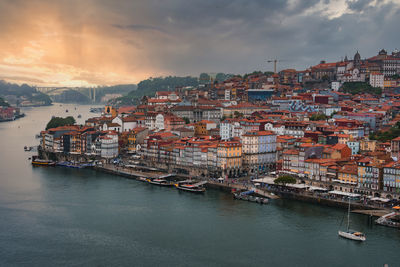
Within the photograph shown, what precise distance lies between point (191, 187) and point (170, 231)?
6788 millimetres

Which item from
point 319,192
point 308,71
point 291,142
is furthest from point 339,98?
point 319,192

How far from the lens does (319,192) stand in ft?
73.4

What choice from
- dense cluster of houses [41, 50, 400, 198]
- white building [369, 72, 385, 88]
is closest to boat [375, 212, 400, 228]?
dense cluster of houses [41, 50, 400, 198]

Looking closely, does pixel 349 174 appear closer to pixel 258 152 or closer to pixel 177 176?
pixel 258 152

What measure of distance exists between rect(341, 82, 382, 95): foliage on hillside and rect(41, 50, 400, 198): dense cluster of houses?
89 cm

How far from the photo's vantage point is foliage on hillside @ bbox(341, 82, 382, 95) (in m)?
44.5

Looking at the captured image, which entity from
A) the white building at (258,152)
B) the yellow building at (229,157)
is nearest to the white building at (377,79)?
the white building at (258,152)

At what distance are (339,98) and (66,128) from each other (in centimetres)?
2292

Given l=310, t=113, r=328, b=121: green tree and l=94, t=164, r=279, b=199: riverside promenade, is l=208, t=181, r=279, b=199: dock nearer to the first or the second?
l=94, t=164, r=279, b=199: riverside promenade

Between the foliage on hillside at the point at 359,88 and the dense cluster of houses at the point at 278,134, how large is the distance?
892 millimetres

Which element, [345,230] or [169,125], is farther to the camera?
[169,125]

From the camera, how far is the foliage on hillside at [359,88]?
44.5m

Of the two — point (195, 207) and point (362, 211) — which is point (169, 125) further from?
point (362, 211)

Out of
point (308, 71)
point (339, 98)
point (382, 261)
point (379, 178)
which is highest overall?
point (308, 71)
